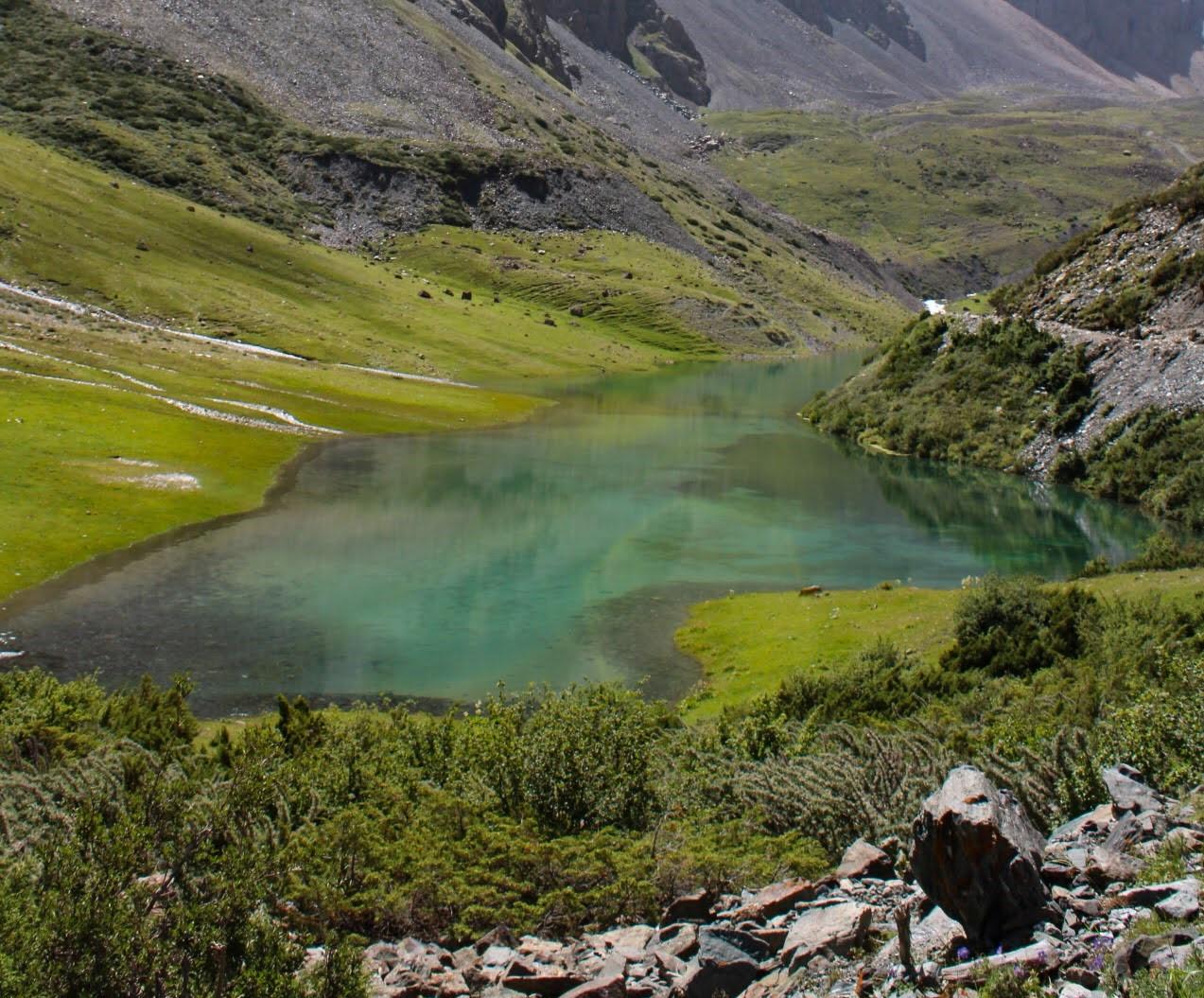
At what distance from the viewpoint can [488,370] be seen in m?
146

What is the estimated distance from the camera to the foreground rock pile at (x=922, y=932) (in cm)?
1095

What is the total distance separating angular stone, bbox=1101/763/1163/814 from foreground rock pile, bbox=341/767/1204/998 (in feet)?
0.99

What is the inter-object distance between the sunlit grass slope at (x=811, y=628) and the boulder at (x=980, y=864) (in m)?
20.6

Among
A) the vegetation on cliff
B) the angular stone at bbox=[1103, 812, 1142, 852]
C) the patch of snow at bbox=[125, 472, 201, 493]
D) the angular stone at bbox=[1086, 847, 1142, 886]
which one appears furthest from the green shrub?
the patch of snow at bbox=[125, 472, 201, 493]

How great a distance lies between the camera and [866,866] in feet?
47.8

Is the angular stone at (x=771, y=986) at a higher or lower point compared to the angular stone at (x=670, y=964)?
higher

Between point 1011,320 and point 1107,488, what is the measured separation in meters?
26.8

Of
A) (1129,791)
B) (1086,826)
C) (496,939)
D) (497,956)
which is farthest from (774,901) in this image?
(1129,791)

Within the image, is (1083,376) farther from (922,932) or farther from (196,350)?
(196,350)

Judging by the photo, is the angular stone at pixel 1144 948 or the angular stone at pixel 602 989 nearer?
the angular stone at pixel 1144 948

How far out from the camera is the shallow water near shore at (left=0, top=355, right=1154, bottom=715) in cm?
3809

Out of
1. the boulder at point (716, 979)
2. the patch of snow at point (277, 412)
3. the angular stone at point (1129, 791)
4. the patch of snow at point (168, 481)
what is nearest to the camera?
the boulder at point (716, 979)

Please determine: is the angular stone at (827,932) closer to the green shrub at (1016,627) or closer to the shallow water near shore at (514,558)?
the green shrub at (1016,627)

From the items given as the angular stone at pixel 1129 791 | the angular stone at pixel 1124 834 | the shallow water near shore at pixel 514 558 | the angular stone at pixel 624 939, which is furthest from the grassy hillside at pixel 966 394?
the angular stone at pixel 624 939
